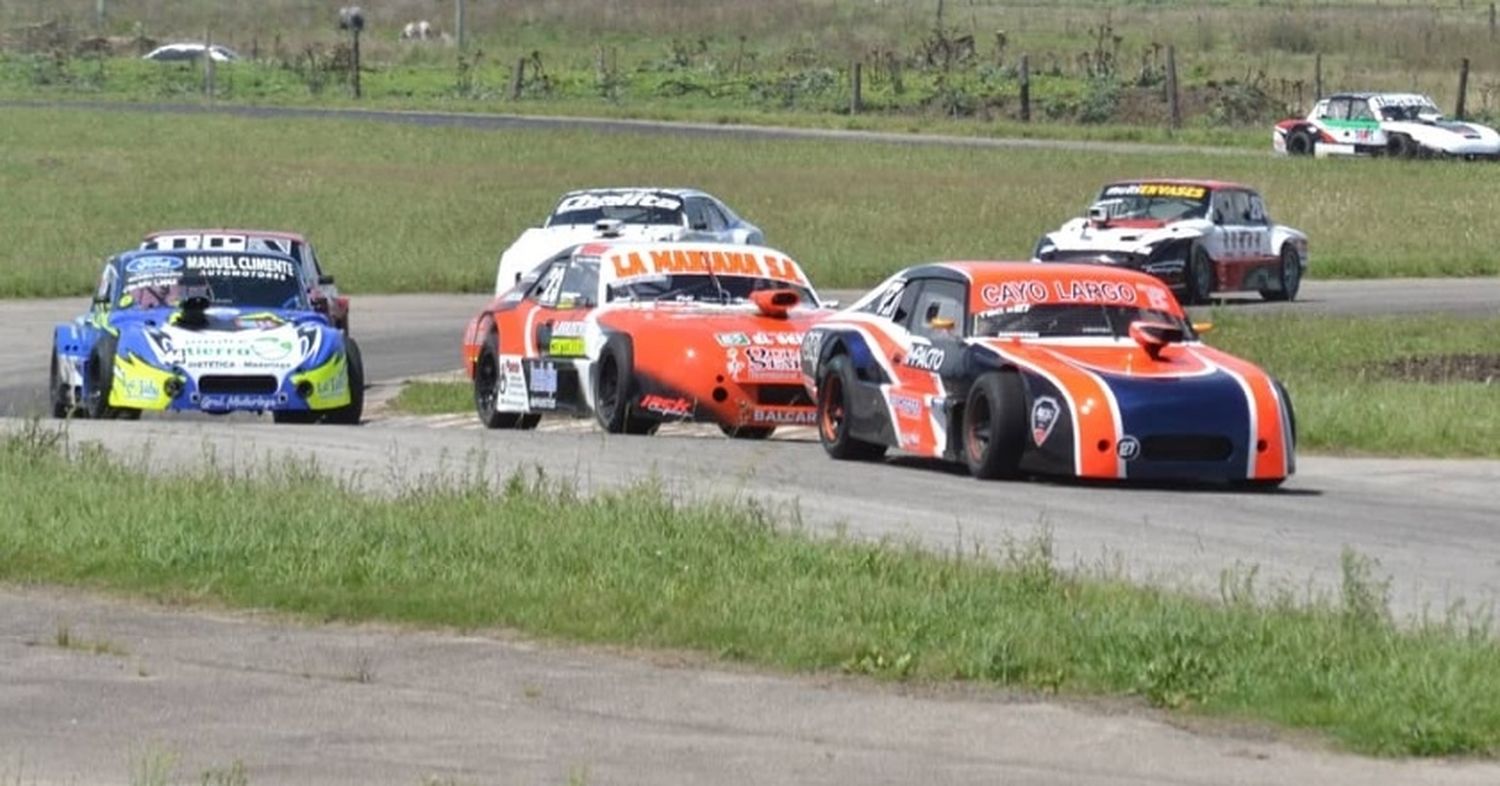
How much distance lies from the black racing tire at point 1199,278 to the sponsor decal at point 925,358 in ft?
53.8

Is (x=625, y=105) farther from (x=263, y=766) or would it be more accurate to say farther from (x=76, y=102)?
(x=263, y=766)

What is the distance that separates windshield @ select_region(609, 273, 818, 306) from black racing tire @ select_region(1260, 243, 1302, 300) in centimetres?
1515

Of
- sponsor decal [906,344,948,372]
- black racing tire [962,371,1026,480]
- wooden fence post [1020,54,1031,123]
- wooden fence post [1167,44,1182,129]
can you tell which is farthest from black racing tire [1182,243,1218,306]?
wooden fence post [1020,54,1031,123]

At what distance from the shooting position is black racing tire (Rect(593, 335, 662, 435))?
19219 millimetres

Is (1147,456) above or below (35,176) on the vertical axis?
above

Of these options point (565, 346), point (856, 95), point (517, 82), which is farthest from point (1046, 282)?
point (517, 82)

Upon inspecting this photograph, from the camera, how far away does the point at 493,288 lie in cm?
3550

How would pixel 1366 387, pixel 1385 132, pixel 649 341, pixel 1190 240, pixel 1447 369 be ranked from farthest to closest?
pixel 1385 132
pixel 1190 240
pixel 1447 369
pixel 1366 387
pixel 649 341

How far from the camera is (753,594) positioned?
1132cm

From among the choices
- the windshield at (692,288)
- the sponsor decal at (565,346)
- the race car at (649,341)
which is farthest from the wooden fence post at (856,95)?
the sponsor decal at (565,346)

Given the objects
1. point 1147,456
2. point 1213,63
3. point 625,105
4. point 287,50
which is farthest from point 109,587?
point 287,50

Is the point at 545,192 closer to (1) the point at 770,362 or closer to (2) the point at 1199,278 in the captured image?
(2) the point at 1199,278

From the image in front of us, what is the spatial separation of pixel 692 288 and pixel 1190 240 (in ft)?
45.7

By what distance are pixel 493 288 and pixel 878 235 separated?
7.95 metres
